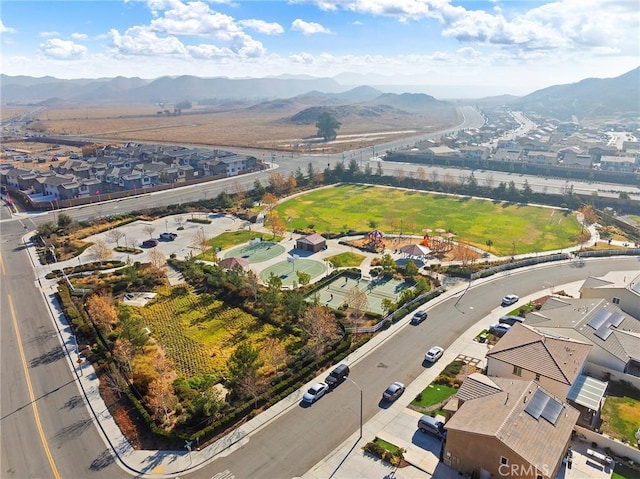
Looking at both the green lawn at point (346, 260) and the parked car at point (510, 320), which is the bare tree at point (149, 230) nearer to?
the green lawn at point (346, 260)

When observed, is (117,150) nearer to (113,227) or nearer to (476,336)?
(113,227)

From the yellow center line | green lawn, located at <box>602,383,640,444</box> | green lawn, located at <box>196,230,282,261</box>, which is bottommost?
the yellow center line

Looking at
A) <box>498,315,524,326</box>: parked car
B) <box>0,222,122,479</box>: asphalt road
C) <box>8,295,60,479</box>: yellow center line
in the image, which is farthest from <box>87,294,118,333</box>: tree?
<box>498,315,524,326</box>: parked car

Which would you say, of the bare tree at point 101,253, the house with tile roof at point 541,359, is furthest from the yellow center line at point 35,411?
the house with tile roof at point 541,359

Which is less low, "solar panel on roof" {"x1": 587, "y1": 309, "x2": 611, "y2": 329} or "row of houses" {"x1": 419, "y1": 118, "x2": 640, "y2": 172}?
"row of houses" {"x1": 419, "y1": 118, "x2": 640, "y2": 172}

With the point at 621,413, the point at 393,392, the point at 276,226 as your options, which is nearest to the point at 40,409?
the point at 393,392

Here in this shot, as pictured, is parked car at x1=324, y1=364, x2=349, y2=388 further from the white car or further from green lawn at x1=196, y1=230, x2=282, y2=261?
green lawn at x1=196, y1=230, x2=282, y2=261

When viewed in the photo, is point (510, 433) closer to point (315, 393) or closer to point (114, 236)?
point (315, 393)
